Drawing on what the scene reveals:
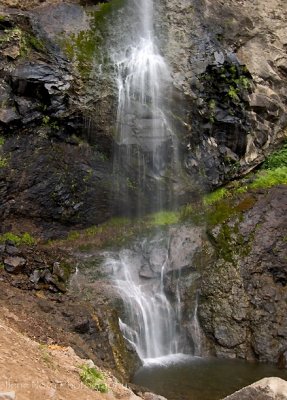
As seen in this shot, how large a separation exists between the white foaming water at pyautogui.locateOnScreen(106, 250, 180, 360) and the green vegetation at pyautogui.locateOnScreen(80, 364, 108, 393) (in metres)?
3.85

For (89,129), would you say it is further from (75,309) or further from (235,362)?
(235,362)

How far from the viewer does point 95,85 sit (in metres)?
14.6

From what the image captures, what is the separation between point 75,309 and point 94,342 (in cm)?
88

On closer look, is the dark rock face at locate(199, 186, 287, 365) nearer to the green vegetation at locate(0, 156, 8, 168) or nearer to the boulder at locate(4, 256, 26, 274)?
the boulder at locate(4, 256, 26, 274)

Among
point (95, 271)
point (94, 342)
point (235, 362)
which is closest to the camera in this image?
point (94, 342)

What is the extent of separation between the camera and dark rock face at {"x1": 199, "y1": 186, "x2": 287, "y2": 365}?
11312mm

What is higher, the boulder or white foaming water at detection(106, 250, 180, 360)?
the boulder

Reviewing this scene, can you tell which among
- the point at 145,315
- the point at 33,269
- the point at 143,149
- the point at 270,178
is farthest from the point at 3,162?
the point at 270,178

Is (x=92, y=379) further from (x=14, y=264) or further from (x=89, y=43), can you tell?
(x=89, y=43)

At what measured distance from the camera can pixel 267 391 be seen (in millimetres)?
5668

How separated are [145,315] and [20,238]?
410 cm

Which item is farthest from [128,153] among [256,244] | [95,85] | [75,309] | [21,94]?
[75,309]

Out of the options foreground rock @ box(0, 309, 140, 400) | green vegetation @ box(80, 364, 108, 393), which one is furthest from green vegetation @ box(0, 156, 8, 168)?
green vegetation @ box(80, 364, 108, 393)

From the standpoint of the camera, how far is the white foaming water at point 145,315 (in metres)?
11.0
